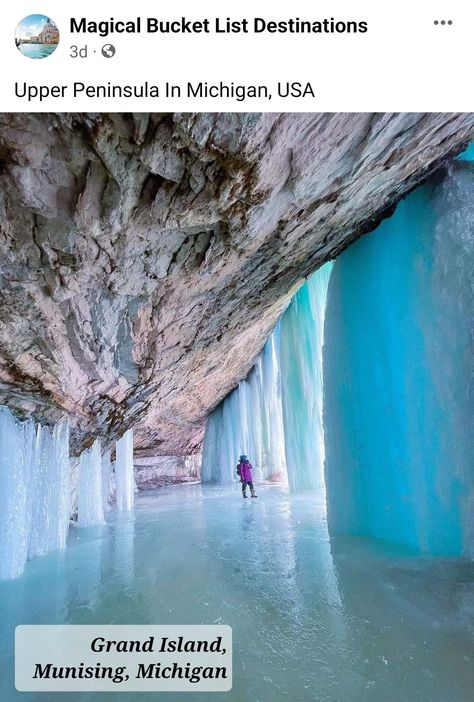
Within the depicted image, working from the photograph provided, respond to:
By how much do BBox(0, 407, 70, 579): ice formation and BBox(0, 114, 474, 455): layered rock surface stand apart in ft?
0.99

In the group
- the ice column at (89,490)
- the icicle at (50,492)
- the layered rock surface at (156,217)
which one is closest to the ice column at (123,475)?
the ice column at (89,490)

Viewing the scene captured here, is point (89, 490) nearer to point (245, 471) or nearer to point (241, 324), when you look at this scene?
point (245, 471)

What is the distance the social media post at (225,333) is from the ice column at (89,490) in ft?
1.62

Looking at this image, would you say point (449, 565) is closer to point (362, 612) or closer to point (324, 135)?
point (362, 612)

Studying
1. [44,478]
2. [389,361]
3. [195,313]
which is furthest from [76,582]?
[389,361]

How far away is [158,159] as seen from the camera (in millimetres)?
1951

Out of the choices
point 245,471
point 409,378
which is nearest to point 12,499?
point 409,378

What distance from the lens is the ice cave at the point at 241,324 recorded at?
188cm
